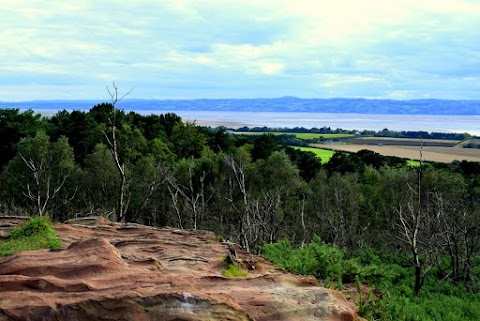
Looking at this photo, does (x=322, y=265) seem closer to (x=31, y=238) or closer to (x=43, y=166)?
(x=31, y=238)

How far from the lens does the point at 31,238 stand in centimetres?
1348

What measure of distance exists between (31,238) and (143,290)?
6495mm

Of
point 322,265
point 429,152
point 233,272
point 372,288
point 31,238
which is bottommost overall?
point 322,265

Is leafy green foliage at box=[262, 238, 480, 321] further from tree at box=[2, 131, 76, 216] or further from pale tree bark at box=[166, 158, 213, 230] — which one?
tree at box=[2, 131, 76, 216]

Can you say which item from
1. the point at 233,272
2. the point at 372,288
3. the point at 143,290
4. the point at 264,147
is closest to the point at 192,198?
the point at 372,288

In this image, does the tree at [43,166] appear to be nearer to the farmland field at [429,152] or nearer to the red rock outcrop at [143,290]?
the red rock outcrop at [143,290]

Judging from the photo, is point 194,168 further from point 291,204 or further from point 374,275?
point 374,275

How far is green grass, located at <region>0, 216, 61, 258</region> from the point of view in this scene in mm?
12539

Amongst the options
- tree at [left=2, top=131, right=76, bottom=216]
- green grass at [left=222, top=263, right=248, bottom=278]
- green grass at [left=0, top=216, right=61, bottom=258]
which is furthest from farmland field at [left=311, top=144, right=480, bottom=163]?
green grass at [left=0, top=216, right=61, bottom=258]

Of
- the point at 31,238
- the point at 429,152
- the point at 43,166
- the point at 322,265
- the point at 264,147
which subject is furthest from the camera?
the point at 429,152

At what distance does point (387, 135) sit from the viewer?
14312 centimetres

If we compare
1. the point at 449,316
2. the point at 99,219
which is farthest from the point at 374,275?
the point at 99,219

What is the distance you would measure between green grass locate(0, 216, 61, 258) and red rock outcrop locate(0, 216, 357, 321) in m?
1.64

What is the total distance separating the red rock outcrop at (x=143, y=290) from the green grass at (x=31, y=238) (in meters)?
1.64
